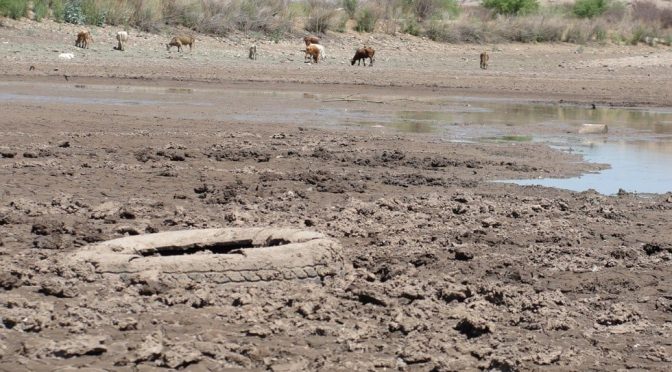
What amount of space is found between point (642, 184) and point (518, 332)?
690 cm

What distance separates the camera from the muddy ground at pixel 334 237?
6258 mm

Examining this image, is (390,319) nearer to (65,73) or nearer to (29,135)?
(29,135)

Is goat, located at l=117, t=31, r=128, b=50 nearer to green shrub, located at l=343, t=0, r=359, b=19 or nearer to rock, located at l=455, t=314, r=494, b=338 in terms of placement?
green shrub, located at l=343, t=0, r=359, b=19

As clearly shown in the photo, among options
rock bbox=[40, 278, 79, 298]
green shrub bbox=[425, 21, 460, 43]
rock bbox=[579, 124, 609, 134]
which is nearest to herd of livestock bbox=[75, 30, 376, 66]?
green shrub bbox=[425, 21, 460, 43]

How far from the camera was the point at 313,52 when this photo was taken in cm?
3519

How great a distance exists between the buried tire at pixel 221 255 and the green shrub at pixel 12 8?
93.1ft

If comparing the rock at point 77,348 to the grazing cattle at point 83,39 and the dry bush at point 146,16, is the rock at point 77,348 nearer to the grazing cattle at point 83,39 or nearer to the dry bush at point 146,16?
the grazing cattle at point 83,39

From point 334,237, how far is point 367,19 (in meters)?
38.6

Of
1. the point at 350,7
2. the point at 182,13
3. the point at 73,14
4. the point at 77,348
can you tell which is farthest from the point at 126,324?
the point at 350,7

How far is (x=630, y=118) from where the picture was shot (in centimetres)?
2312

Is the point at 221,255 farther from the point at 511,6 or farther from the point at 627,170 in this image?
the point at 511,6

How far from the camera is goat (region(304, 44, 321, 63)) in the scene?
115 feet

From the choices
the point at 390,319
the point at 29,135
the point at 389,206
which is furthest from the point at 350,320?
the point at 29,135

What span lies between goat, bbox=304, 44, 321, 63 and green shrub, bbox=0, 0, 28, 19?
28.3 feet
